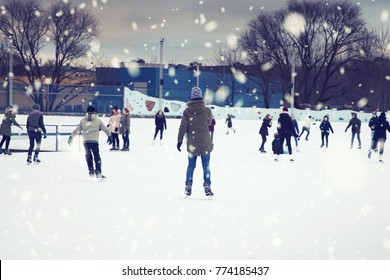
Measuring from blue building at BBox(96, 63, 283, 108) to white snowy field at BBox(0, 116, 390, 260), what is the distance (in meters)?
50.5

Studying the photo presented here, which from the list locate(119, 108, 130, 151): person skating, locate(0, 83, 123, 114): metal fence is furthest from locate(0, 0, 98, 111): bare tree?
locate(119, 108, 130, 151): person skating

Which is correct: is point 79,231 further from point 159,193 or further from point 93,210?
point 159,193

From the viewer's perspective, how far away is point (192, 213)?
8336 millimetres

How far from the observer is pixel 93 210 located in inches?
334

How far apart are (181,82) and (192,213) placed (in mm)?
61143

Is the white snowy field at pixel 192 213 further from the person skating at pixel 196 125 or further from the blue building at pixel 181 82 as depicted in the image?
the blue building at pixel 181 82

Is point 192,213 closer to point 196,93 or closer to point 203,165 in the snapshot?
point 203,165

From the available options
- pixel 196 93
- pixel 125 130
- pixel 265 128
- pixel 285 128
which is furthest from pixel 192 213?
pixel 265 128

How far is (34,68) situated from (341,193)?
2028 inches

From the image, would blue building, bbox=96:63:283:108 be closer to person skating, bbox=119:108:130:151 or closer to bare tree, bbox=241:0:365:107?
bare tree, bbox=241:0:365:107

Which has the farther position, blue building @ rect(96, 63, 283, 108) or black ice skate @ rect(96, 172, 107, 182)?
blue building @ rect(96, 63, 283, 108)

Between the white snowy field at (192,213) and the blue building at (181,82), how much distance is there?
5051 centimetres

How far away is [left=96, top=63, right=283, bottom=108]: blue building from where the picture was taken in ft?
217

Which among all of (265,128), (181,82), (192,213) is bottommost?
(192,213)
